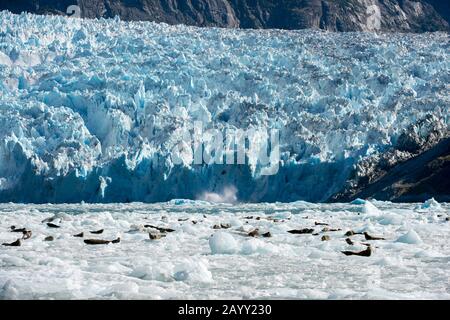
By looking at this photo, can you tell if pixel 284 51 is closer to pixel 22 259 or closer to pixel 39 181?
pixel 39 181

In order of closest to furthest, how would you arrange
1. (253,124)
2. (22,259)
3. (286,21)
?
(22,259), (253,124), (286,21)

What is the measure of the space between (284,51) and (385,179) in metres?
19.6

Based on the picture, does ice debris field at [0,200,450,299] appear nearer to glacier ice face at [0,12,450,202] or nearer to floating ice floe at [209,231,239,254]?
floating ice floe at [209,231,239,254]

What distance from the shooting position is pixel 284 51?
53.0 metres

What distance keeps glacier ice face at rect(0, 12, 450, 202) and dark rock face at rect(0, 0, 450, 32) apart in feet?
130

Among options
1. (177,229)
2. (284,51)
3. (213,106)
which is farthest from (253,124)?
(177,229)

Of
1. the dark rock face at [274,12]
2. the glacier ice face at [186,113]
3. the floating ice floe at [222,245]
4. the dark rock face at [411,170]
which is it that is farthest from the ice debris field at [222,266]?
the dark rock face at [274,12]

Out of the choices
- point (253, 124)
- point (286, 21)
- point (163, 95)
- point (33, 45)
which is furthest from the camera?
point (286, 21)

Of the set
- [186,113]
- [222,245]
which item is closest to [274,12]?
[186,113]

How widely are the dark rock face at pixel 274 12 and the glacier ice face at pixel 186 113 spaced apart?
130 ft

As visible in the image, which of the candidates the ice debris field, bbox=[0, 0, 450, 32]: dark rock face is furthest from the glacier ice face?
bbox=[0, 0, 450, 32]: dark rock face

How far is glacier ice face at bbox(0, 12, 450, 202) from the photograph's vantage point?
3719 centimetres

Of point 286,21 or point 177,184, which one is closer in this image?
point 177,184

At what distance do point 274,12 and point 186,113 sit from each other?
61.6m
